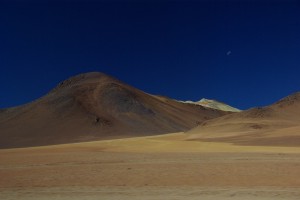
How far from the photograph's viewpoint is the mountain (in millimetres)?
57219

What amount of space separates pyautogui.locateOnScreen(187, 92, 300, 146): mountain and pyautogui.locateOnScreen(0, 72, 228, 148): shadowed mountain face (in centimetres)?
3018

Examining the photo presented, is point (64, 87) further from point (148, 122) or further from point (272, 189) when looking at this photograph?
point (272, 189)

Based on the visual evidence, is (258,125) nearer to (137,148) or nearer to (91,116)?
(137,148)

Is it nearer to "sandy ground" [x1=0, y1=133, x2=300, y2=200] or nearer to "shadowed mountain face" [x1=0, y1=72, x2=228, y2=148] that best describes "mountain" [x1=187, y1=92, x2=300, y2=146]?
"shadowed mountain face" [x1=0, y1=72, x2=228, y2=148]

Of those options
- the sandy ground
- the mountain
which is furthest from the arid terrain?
the mountain

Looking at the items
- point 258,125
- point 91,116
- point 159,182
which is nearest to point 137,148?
point 258,125

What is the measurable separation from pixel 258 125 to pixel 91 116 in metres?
58.5

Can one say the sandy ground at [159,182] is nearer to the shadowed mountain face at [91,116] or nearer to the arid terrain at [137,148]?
the arid terrain at [137,148]

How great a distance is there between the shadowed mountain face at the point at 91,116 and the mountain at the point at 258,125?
30.2 metres

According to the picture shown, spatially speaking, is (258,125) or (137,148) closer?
(137,148)

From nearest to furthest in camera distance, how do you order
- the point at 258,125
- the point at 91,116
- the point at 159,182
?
1. the point at 159,182
2. the point at 258,125
3. the point at 91,116

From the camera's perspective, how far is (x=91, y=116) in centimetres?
11712

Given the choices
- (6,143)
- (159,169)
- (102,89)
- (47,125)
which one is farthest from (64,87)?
(159,169)

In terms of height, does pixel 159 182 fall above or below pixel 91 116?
below
